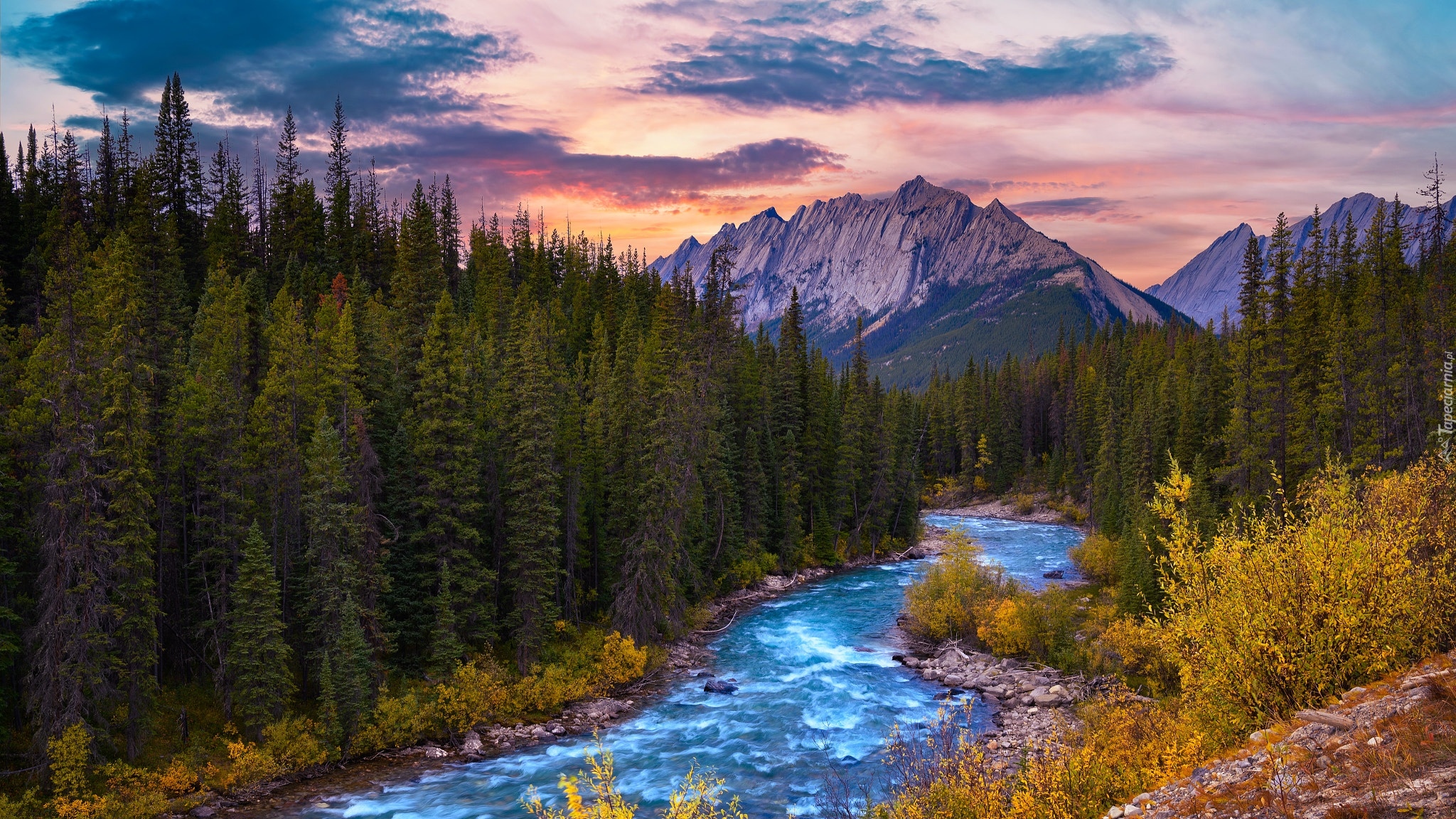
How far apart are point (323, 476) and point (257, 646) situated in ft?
24.5

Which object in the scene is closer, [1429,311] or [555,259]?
[1429,311]

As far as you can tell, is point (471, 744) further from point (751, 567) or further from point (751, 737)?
point (751, 567)

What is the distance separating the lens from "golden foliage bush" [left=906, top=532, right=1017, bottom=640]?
4922 centimetres

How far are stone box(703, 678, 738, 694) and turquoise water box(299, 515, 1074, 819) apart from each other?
463 mm

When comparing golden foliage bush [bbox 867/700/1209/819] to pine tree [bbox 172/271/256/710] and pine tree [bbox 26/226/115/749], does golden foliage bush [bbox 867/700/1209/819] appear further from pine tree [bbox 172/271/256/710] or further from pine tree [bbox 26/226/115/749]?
pine tree [bbox 172/271/256/710]

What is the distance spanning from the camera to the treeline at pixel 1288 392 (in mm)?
51906

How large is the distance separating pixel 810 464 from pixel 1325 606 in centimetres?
6418

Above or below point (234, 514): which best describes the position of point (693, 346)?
above

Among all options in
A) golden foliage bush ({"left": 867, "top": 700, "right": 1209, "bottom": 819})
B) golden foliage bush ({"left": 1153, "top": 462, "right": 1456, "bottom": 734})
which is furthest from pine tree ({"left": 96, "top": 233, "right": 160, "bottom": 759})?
golden foliage bush ({"left": 1153, "top": 462, "right": 1456, "bottom": 734})

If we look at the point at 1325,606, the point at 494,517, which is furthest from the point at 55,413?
the point at 1325,606

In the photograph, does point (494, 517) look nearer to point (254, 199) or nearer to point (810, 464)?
point (810, 464)

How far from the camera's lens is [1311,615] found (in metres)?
14.8

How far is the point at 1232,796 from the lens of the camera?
37.2 feet

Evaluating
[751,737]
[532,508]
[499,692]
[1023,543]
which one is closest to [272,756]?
[499,692]
